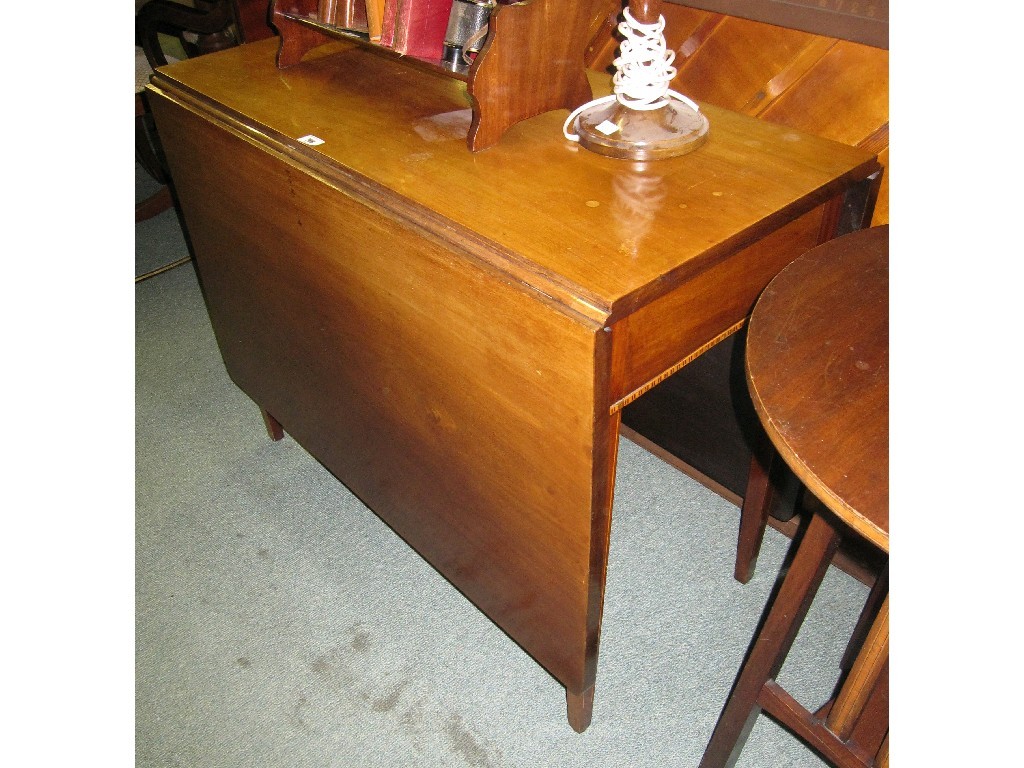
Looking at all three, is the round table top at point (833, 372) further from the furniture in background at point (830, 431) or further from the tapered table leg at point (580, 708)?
the tapered table leg at point (580, 708)

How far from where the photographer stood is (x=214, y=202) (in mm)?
1348

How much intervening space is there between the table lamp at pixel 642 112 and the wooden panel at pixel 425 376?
29 cm

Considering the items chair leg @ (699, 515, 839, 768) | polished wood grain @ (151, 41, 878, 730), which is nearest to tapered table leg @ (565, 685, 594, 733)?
polished wood grain @ (151, 41, 878, 730)

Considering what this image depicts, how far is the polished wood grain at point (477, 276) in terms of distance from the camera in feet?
2.81

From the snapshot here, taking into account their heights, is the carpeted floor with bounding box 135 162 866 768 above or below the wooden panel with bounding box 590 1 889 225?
below

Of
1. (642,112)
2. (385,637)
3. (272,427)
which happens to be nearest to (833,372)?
(642,112)

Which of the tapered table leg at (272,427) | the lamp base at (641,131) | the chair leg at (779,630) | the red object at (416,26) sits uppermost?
the red object at (416,26)

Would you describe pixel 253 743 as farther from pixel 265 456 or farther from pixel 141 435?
pixel 141 435

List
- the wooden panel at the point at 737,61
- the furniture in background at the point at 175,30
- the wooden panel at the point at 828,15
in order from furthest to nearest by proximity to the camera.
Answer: the furniture in background at the point at 175,30 → the wooden panel at the point at 737,61 → the wooden panel at the point at 828,15

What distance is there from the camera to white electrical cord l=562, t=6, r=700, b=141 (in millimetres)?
984

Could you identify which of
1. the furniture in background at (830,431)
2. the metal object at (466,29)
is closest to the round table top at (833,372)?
the furniture in background at (830,431)

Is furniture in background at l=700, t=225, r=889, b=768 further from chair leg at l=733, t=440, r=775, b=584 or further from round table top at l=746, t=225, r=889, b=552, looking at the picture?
chair leg at l=733, t=440, r=775, b=584

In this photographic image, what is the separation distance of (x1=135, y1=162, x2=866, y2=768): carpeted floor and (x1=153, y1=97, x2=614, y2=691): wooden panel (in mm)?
193

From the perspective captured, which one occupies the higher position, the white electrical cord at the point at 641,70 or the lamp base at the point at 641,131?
the white electrical cord at the point at 641,70
